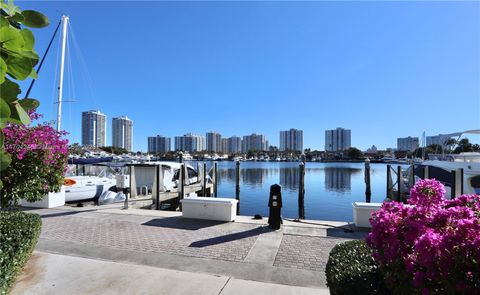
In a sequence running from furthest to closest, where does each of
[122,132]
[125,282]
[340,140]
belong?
[340,140]
[122,132]
[125,282]

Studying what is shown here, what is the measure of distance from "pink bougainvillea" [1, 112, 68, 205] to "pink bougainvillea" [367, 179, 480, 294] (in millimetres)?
5243

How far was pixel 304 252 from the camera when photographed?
695 centimetres

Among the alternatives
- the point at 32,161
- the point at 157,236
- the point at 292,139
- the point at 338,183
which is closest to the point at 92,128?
the point at 338,183

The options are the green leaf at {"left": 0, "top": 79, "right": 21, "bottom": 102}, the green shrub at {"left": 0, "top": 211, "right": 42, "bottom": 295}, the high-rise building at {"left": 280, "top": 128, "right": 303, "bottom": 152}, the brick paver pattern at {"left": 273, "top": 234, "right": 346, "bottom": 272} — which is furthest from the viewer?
the high-rise building at {"left": 280, "top": 128, "right": 303, "bottom": 152}

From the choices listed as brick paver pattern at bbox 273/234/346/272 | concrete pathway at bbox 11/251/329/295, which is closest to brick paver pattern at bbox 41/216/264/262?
brick paver pattern at bbox 273/234/346/272

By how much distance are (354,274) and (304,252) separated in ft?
12.5

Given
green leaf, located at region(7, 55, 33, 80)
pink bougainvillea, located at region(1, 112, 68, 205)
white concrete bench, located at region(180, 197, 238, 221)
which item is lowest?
white concrete bench, located at region(180, 197, 238, 221)

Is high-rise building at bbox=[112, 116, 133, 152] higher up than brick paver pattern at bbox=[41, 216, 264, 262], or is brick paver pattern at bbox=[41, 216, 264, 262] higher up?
high-rise building at bbox=[112, 116, 133, 152]

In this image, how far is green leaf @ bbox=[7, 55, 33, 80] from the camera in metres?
1.10

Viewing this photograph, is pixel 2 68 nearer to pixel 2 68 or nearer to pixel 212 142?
pixel 2 68

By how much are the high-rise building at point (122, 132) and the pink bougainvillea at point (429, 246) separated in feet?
270

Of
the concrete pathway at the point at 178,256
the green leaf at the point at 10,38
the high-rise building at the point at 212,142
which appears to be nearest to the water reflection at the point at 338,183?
the concrete pathway at the point at 178,256

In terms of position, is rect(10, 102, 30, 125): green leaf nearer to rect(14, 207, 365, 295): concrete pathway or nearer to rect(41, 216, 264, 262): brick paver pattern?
rect(14, 207, 365, 295): concrete pathway

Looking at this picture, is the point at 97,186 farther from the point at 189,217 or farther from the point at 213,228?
the point at 213,228
